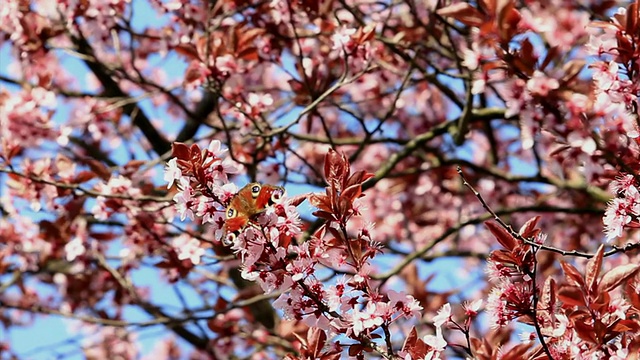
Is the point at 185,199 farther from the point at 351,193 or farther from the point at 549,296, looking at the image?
the point at 549,296

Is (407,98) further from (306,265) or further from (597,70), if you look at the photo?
(306,265)

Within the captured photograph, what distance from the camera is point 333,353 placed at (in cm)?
210

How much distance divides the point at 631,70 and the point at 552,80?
436 mm

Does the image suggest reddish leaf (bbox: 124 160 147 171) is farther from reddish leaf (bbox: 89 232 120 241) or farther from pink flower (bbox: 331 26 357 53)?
pink flower (bbox: 331 26 357 53)

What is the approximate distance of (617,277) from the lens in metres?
1.95

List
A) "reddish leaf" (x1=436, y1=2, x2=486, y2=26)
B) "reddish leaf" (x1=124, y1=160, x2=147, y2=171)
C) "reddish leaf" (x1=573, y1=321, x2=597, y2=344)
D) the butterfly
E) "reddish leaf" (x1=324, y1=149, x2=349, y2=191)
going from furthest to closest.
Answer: "reddish leaf" (x1=124, y1=160, x2=147, y2=171), "reddish leaf" (x1=436, y1=2, x2=486, y2=26), "reddish leaf" (x1=324, y1=149, x2=349, y2=191), the butterfly, "reddish leaf" (x1=573, y1=321, x2=597, y2=344)

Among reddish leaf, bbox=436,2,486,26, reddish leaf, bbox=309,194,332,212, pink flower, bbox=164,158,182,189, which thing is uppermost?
reddish leaf, bbox=436,2,486,26

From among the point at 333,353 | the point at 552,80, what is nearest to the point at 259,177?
the point at 552,80

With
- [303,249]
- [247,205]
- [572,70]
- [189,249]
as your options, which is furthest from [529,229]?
[189,249]

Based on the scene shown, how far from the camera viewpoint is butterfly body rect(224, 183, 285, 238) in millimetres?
2002

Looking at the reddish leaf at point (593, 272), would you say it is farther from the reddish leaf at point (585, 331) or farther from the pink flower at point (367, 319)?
the pink flower at point (367, 319)

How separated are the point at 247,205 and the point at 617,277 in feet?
3.00

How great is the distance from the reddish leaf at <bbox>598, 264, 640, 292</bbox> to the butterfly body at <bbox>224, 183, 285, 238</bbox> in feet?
2.69

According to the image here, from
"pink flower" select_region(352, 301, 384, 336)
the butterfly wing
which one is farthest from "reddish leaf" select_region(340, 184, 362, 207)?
"pink flower" select_region(352, 301, 384, 336)
